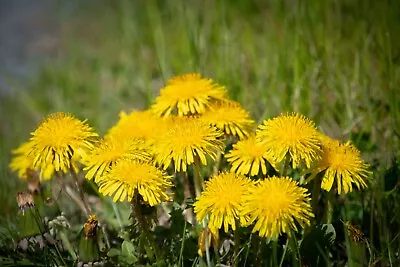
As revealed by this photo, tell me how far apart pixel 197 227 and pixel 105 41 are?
7.58 feet

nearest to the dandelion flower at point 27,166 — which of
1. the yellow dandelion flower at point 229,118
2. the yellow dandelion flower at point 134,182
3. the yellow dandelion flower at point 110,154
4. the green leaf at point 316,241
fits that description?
the yellow dandelion flower at point 110,154

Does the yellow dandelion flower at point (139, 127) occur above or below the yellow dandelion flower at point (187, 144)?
above

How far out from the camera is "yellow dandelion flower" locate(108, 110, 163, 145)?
1.74 m

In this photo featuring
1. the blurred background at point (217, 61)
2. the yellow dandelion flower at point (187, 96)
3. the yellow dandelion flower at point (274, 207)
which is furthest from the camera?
the blurred background at point (217, 61)

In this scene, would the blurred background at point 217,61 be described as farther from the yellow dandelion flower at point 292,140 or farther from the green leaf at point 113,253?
the green leaf at point 113,253

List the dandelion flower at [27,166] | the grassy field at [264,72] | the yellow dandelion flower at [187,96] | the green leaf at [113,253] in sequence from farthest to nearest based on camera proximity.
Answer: the grassy field at [264,72]
the dandelion flower at [27,166]
the yellow dandelion flower at [187,96]
the green leaf at [113,253]

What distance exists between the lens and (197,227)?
173 cm

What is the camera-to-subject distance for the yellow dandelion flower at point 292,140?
1464mm

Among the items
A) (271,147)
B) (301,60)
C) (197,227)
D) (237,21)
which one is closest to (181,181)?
(197,227)

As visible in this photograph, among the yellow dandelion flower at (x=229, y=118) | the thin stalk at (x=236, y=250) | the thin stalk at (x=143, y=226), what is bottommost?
the thin stalk at (x=236, y=250)

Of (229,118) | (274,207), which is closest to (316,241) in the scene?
(274,207)

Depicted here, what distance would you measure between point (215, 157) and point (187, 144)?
4.1 inches

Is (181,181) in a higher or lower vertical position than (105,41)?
lower

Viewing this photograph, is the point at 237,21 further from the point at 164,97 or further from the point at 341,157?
the point at 341,157
